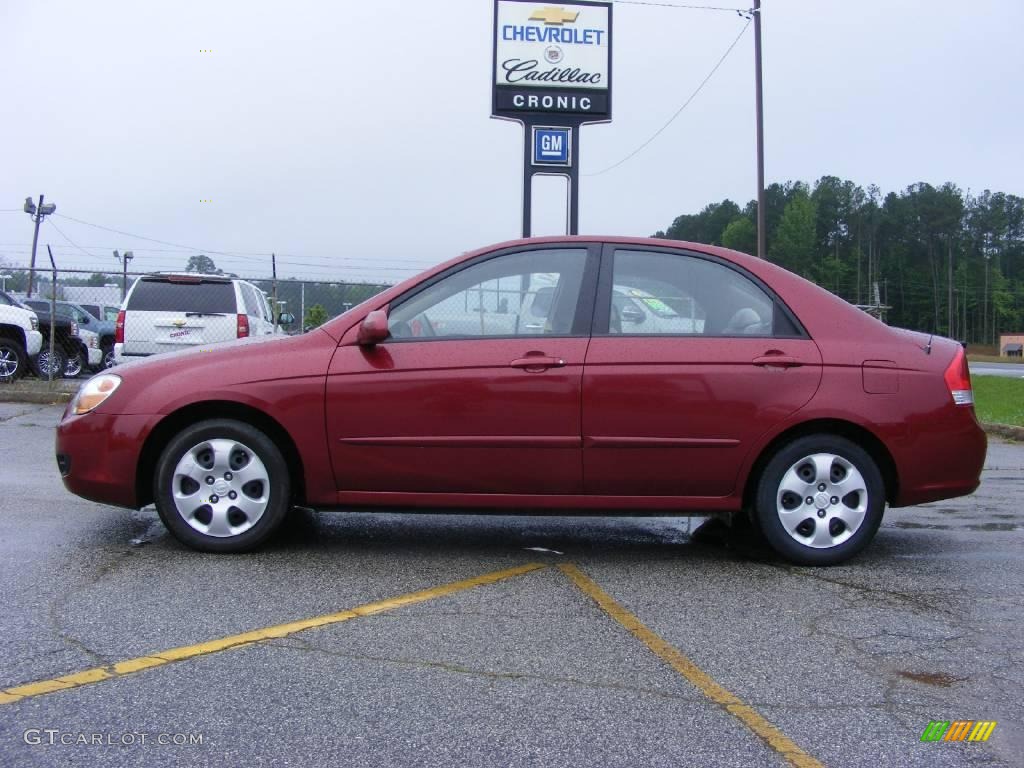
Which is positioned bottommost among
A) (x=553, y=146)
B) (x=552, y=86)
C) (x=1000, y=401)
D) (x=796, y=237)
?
(x=1000, y=401)

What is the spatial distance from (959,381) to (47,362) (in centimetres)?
1365

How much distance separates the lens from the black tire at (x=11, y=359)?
13.7m

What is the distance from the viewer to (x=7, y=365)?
13750 mm

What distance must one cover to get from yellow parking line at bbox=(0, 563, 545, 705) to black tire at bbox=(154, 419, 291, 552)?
3.02ft

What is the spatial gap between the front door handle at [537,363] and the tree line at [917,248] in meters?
62.8

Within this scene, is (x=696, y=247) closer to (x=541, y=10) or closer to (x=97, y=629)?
(x=97, y=629)

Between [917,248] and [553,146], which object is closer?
[553,146]

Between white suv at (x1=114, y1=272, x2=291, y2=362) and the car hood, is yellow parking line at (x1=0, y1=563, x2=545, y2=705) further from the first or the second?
white suv at (x1=114, y1=272, x2=291, y2=362)

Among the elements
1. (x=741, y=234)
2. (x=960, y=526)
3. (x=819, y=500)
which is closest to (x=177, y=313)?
(x=819, y=500)

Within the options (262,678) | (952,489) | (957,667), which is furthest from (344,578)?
(952,489)

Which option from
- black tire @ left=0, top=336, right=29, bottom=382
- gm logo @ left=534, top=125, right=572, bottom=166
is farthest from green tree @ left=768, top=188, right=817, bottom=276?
black tire @ left=0, top=336, right=29, bottom=382

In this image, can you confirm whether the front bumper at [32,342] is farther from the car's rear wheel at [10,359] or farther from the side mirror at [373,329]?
the side mirror at [373,329]

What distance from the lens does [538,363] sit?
460 cm

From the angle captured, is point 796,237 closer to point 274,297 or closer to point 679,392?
point 274,297
